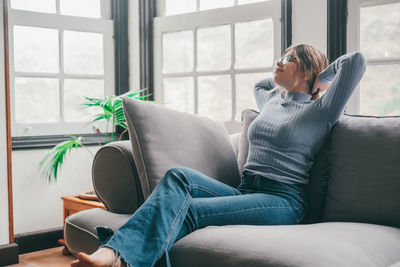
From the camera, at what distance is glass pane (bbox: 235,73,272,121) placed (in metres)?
2.96

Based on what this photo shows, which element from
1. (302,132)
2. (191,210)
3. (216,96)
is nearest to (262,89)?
(302,132)

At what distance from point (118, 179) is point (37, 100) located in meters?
1.56

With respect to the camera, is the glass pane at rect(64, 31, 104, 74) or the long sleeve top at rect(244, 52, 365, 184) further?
the glass pane at rect(64, 31, 104, 74)

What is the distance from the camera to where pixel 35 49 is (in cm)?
313

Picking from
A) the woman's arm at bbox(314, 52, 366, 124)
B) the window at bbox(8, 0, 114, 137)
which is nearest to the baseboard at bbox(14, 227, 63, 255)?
the window at bbox(8, 0, 114, 137)

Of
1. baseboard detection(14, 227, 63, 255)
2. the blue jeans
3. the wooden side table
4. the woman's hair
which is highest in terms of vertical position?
the woman's hair

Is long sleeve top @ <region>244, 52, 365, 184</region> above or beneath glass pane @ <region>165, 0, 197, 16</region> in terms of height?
beneath

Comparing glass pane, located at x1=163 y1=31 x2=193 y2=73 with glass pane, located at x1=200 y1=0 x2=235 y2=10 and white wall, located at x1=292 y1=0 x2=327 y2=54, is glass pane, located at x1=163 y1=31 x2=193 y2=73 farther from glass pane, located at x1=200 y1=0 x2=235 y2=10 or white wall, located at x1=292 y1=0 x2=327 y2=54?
white wall, located at x1=292 y1=0 x2=327 y2=54

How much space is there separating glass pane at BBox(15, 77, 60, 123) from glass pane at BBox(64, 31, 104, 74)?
0.18 meters

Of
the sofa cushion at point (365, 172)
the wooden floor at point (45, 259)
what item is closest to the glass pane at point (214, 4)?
the sofa cushion at point (365, 172)

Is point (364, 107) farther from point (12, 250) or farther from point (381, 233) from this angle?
point (12, 250)

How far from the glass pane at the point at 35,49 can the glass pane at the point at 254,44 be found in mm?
1240

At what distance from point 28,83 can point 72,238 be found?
1.55m

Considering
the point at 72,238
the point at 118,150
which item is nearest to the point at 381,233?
the point at 118,150
